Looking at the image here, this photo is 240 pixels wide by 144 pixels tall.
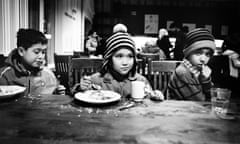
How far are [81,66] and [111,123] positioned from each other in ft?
3.35

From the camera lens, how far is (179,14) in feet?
27.9

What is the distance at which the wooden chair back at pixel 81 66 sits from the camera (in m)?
1.97

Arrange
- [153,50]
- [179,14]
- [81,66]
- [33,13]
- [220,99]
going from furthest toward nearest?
[179,14], [153,50], [33,13], [81,66], [220,99]

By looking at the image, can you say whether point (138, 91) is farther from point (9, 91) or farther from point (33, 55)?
point (33, 55)

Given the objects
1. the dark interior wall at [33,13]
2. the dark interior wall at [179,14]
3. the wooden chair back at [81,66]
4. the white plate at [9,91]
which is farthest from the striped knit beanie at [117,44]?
the dark interior wall at [179,14]

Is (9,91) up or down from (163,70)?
down

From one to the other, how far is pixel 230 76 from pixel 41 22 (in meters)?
2.40

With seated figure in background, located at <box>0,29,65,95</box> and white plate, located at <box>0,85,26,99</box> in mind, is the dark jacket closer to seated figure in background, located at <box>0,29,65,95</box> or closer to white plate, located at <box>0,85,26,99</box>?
seated figure in background, located at <box>0,29,65,95</box>

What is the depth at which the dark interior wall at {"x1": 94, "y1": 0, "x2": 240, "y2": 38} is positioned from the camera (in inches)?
331

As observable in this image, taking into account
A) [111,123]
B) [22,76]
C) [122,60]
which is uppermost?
[122,60]

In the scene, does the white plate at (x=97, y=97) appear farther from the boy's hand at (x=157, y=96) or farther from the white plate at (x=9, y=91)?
the white plate at (x=9, y=91)

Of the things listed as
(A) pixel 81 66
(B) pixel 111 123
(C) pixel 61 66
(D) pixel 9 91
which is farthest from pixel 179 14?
(B) pixel 111 123

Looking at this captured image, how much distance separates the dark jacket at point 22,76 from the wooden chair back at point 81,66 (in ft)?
0.67

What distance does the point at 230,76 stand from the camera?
266cm
